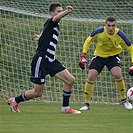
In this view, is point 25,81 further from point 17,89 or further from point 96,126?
point 96,126

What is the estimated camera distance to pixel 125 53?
49.6 ft

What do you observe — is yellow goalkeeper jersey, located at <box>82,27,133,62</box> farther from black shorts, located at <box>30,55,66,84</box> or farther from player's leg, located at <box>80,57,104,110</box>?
black shorts, located at <box>30,55,66,84</box>

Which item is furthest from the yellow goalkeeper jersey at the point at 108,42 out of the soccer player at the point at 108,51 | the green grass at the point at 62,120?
the green grass at the point at 62,120

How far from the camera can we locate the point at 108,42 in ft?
37.0

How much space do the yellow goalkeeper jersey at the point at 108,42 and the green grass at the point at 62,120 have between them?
106 centimetres

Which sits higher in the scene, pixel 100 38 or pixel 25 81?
pixel 100 38

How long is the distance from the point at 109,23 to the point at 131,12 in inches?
124

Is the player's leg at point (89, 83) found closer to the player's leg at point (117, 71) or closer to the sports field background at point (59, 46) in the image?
the player's leg at point (117, 71)

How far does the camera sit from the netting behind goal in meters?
13.7

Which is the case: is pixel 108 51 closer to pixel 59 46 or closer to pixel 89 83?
pixel 89 83

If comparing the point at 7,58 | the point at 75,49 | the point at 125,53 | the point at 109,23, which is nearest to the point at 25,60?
the point at 7,58

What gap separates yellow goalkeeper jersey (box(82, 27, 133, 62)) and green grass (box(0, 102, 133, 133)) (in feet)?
3.49

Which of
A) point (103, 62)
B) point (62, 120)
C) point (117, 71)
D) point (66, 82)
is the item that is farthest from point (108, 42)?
point (62, 120)

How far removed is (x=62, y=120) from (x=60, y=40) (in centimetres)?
544
